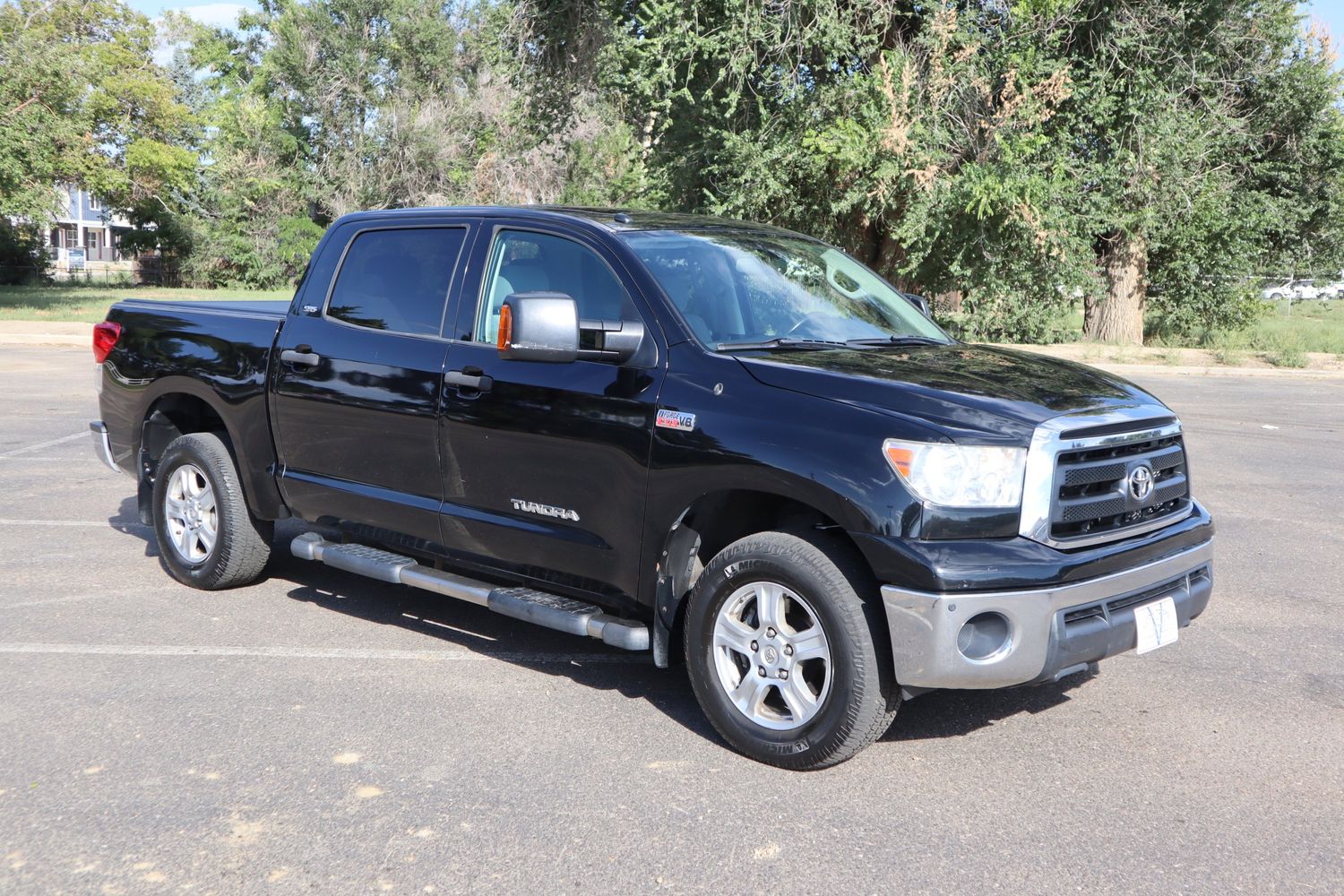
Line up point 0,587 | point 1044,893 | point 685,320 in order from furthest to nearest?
point 0,587 < point 685,320 < point 1044,893

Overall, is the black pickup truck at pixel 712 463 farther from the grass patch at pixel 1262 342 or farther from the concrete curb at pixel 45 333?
the grass patch at pixel 1262 342

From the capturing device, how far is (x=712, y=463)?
4.42 meters

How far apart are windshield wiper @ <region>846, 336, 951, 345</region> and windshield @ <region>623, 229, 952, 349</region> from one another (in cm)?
1

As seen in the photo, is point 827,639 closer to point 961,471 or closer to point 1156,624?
point 961,471

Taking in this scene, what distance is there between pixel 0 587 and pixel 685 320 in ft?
13.5

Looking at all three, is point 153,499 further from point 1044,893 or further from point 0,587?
point 1044,893

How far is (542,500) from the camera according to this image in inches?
197

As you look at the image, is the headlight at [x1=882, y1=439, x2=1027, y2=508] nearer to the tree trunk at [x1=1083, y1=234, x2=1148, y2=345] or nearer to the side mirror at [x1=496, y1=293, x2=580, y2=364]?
the side mirror at [x1=496, y1=293, x2=580, y2=364]

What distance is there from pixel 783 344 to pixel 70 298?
126ft

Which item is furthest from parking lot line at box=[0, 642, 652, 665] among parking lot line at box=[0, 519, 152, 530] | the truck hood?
parking lot line at box=[0, 519, 152, 530]

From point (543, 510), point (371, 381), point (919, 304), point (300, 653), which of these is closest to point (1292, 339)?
point (919, 304)

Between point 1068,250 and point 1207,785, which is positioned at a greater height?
point 1068,250

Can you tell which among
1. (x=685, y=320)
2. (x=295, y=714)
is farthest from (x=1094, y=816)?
(x=295, y=714)

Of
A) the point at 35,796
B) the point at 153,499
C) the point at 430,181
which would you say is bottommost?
the point at 35,796
